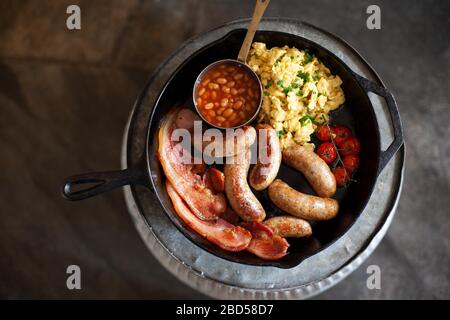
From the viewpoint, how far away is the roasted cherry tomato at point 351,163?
262 centimetres

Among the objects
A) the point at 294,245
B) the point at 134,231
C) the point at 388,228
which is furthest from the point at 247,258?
the point at 388,228

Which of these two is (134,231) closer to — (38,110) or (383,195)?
(38,110)

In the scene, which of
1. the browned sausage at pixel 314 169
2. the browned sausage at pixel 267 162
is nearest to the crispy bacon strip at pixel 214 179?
the browned sausage at pixel 267 162

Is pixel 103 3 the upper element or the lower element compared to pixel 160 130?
upper

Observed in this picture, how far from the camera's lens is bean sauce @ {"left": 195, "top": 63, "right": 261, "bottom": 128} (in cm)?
254

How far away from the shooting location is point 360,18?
3156 millimetres

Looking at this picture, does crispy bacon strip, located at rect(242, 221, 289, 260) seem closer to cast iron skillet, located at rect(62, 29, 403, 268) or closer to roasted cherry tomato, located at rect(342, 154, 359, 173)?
cast iron skillet, located at rect(62, 29, 403, 268)

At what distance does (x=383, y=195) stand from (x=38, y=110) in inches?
91.3

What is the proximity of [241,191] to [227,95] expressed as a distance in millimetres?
552

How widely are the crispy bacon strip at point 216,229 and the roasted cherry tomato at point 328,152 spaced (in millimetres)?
655

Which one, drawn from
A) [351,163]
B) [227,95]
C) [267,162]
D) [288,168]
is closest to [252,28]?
[227,95]

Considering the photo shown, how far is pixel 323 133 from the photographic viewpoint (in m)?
2.66

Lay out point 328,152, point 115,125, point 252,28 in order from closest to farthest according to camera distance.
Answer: point 252,28, point 328,152, point 115,125

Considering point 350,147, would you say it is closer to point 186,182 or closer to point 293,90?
point 293,90
